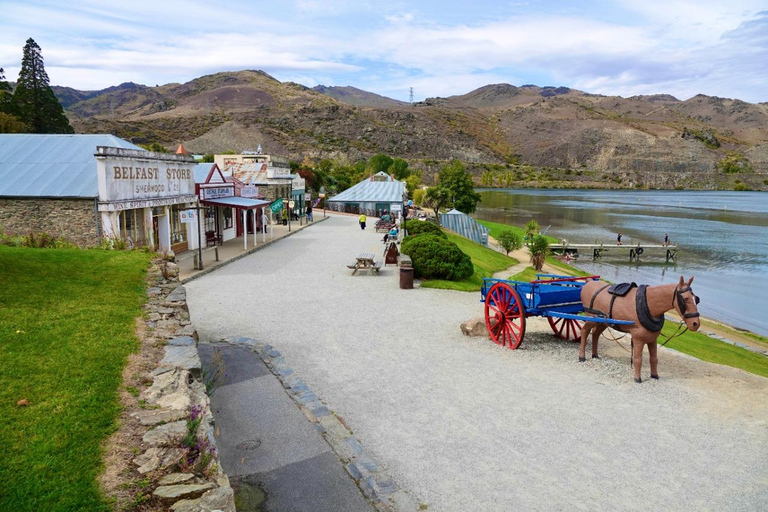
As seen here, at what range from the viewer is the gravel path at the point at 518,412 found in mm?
6461

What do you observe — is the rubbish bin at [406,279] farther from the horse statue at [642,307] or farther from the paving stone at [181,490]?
the paving stone at [181,490]

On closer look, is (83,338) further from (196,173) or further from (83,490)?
(196,173)

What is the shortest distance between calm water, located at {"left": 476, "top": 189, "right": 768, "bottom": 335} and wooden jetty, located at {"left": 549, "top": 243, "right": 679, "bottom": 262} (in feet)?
2.31

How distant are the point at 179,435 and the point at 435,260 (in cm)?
1519

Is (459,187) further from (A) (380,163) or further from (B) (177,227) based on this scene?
(B) (177,227)

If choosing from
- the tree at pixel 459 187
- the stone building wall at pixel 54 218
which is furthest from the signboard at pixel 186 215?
the tree at pixel 459 187

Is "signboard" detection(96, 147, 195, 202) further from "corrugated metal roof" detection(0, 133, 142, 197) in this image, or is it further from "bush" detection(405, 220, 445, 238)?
"bush" detection(405, 220, 445, 238)

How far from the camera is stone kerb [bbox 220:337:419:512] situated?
20.0 ft

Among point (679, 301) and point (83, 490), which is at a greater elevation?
point (679, 301)

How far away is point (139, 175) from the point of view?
2080 centimetres

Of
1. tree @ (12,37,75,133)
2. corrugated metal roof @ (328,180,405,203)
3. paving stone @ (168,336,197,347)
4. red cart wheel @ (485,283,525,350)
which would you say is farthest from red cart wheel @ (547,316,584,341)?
tree @ (12,37,75,133)

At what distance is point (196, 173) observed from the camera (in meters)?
28.6

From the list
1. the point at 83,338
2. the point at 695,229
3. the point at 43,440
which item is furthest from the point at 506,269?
the point at 695,229

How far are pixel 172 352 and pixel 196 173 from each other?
22846 millimetres
